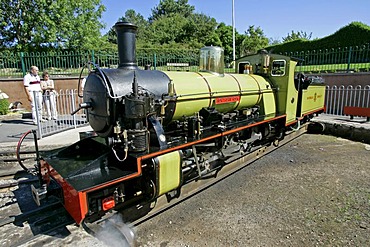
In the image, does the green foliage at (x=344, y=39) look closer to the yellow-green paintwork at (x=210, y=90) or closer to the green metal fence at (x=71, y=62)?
the green metal fence at (x=71, y=62)

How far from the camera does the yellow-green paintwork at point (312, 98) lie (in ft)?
24.3

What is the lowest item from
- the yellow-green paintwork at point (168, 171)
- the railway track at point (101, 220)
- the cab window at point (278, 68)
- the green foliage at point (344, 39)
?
the railway track at point (101, 220)

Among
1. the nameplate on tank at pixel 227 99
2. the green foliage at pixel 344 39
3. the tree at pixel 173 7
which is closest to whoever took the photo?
the nameplate on tank at pixel 227 99

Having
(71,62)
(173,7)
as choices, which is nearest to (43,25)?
(71,62)

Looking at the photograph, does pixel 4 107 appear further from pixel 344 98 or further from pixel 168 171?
pixel 344 98

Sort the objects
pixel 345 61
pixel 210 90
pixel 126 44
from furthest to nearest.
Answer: pixel 345 61, pixel 210 90, pixel 126 44

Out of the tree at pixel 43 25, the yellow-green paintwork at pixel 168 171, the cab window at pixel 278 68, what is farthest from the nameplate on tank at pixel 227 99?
the tree at pixel 43 25

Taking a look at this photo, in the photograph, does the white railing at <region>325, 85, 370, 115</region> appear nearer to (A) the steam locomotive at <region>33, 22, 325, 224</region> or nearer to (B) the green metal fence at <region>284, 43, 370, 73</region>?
(B) the green metal fence at <region>284, 43, 370, 73</region>

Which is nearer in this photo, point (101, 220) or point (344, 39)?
point (101, 220)

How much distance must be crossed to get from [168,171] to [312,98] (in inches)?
251

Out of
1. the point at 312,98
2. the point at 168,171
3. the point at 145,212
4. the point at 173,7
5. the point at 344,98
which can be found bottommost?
the point at 145,212

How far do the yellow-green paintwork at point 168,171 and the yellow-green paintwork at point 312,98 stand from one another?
5.30 m

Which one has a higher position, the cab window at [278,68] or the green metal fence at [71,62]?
the green metal fence at [71,62]

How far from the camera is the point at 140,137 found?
10.3 feet
